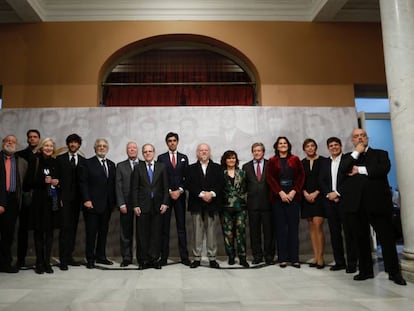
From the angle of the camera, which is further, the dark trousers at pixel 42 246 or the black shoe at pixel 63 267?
the black shoe at pixel 63 267

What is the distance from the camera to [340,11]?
18.2 feet

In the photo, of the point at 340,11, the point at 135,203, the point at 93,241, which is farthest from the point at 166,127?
the point at 340,11

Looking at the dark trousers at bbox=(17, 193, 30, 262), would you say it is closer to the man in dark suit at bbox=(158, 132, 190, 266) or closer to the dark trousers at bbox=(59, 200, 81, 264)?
the dark trousers at bbox=(59, 200, 81, 264)

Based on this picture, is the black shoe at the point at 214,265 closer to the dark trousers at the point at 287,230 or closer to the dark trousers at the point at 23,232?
the dark trousers at the point at 287,230

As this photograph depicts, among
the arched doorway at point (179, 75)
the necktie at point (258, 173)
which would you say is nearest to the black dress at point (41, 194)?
the arched doorway at point (179, 75)

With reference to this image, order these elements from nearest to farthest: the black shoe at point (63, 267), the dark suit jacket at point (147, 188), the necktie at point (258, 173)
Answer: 1. the black shoe at point (63, 267)
2. the dark suit jacket at point (147, 188)
3. the necktie at point (258, 173)

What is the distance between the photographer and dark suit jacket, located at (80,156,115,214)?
3994mm

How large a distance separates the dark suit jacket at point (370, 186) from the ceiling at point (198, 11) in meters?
3.26

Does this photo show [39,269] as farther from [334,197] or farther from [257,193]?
[334,197]

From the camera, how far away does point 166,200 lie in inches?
157

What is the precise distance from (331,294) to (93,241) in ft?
8.63

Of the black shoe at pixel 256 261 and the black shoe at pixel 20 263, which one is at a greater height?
the black shoe at pixel 20 263

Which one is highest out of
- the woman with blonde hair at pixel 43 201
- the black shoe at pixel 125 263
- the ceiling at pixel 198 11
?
the ceiling at pixel 198 11

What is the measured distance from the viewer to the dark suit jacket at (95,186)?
3.99m
